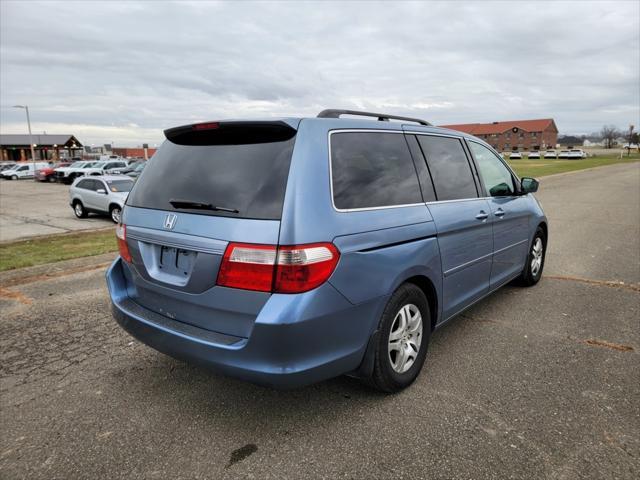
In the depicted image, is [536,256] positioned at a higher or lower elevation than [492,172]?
lower

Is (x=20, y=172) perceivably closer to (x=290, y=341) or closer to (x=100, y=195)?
(x=100, y=195)

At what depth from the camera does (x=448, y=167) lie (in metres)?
3.78

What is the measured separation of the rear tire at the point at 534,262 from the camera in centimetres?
536

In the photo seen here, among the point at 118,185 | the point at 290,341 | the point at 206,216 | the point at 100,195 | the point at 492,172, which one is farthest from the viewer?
the point at 118,185

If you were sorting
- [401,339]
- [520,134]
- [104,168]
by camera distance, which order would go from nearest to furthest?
1. [401,339]
2. [104,168]
3. [520,134]

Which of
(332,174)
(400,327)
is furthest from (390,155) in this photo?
(400,327)

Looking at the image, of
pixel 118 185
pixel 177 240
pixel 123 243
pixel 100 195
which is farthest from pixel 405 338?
pixel 118 185

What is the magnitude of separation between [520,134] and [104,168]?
107542 mm

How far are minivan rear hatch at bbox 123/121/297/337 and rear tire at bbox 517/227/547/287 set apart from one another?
3.88m

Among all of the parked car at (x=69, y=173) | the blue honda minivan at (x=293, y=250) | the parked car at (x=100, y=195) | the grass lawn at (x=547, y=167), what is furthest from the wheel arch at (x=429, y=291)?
the parked car at (x=69, y=173)

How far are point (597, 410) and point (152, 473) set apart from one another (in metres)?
2.69

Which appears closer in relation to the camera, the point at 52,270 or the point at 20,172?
the point at 52,270

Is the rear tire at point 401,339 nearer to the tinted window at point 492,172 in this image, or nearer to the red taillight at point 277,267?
the red taillight at point 277,267

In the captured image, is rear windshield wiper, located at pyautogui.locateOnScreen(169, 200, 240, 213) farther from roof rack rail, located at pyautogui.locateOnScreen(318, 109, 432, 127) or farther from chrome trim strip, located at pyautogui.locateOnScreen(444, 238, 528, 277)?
chrome trim strip, located at pyautogui.locateOnScreen(444, 238, 528, 277)
